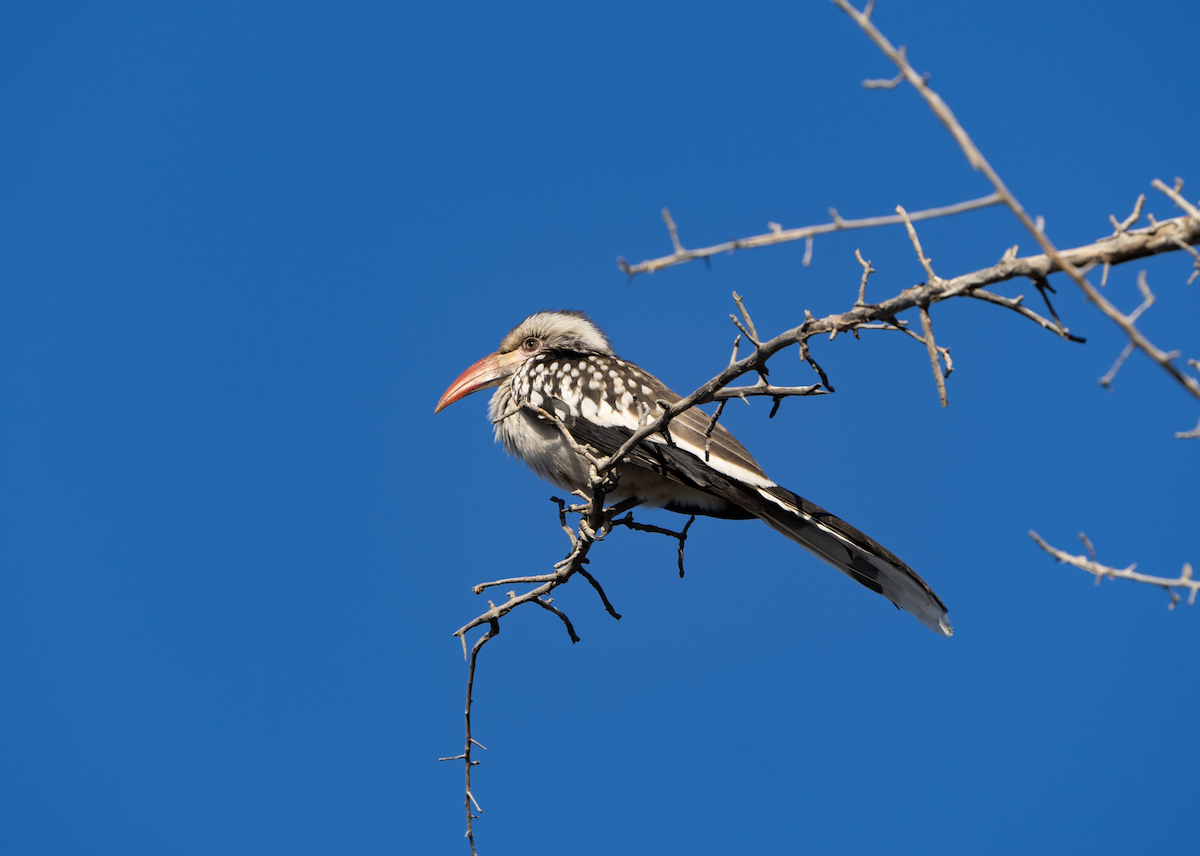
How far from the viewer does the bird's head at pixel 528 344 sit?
6.19 m

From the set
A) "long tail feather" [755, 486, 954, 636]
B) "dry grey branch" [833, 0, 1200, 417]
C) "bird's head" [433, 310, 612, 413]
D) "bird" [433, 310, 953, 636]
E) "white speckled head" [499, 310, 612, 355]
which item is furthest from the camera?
"white speckled head" [499, 310, 612, 355]

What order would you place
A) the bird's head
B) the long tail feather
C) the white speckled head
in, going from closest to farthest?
the long tail feather, the bird's head, the white speckled head

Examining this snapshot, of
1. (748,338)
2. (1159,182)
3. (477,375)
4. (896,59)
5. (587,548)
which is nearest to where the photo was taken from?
(896,59)

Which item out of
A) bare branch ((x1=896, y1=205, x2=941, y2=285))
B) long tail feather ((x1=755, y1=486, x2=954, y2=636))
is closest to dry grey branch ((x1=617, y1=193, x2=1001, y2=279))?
bare branch ((x1=896, y1=205, x2=941, y2=285))

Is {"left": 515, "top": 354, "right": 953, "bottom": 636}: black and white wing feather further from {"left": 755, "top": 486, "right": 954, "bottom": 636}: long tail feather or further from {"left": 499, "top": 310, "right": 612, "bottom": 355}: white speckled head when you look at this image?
{"left": 499, "top": 310, "right": 612, "bottom": 355}: white speckled head

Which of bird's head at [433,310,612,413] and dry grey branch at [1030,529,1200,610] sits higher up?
bird's head at [433,310,612,413]

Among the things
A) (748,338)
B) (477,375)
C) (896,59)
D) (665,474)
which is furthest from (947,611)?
(477,375)

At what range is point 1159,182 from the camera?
71.6 inches

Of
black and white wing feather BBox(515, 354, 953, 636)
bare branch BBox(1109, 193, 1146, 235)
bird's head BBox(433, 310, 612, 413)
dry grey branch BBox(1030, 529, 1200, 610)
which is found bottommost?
dry grey branch BBox(1030, 529, 1200, 610)

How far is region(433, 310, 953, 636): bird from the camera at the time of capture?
4016 millimetres

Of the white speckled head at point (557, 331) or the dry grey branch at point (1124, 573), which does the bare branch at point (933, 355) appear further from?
the white speckled head at point (557, 331)

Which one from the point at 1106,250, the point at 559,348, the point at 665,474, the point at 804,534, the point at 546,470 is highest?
the point at 559,348

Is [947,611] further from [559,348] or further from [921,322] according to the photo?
[559,348]

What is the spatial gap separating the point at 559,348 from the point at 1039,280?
4.03 metres
